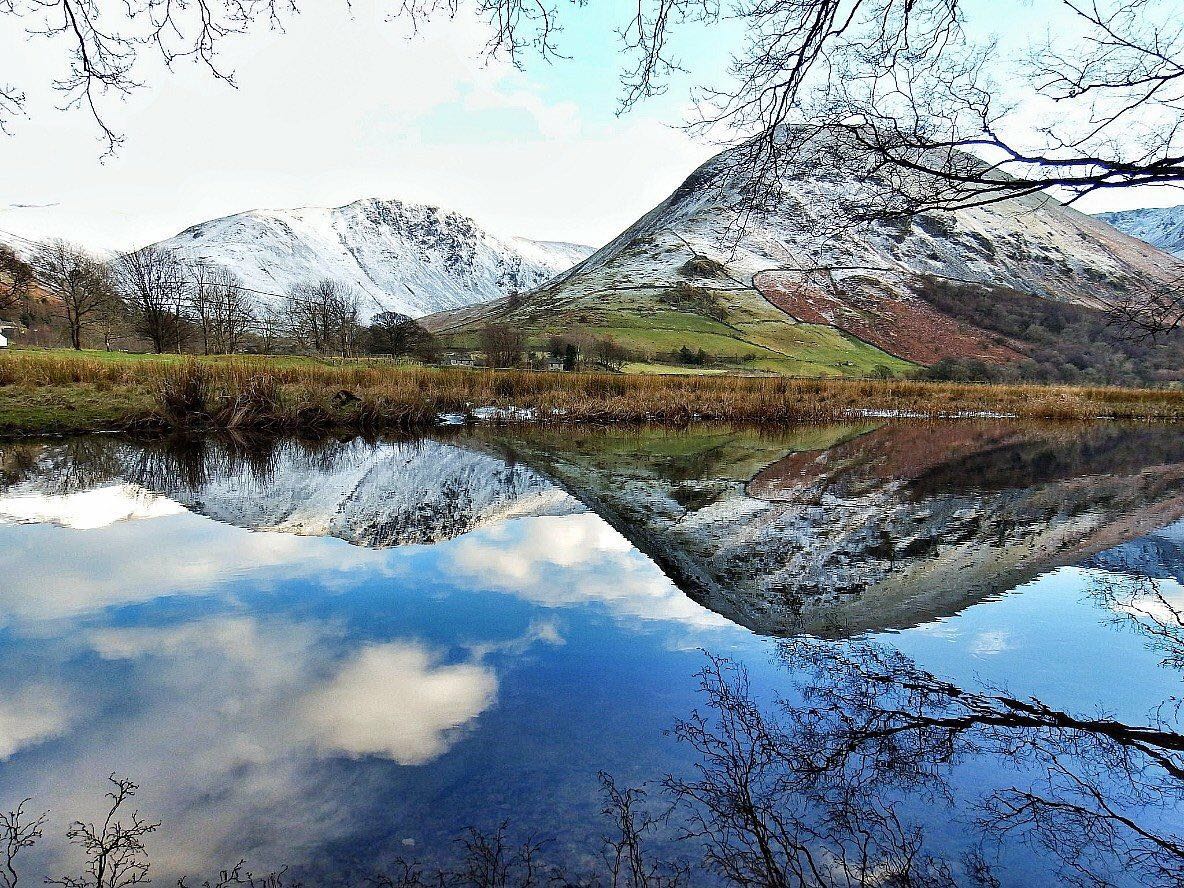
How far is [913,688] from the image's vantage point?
11.2 feet

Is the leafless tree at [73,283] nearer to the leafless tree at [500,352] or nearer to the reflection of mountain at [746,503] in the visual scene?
the leafless tree at [500,352]

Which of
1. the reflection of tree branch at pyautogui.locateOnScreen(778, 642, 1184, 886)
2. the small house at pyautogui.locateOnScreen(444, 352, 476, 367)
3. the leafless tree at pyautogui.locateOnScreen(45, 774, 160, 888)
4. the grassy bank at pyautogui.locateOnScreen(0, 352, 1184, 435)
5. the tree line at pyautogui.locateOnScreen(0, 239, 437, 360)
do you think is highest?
the tree line at pyautogui.locateOnScreen(0, 239, 437, 360)

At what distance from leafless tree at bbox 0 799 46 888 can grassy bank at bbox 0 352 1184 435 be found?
576 inches

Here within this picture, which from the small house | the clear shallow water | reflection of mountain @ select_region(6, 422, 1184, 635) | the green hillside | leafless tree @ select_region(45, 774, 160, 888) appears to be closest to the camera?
leafless tree @ select_region(45, 774, 160, 888)

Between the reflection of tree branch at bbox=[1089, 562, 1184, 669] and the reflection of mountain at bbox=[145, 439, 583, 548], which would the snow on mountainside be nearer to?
the reflection of mountain at bbox=[145, 439, 583, 548]

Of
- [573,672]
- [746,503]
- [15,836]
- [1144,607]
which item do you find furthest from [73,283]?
[1144,607]

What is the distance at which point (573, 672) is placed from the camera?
140 inches

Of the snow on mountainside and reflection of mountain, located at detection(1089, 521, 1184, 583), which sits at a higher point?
the snow on mountainside

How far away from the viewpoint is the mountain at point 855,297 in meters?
72.4

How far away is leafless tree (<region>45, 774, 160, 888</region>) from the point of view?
201 centimetres

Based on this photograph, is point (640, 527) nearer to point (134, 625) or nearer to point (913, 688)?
point (913, 688)

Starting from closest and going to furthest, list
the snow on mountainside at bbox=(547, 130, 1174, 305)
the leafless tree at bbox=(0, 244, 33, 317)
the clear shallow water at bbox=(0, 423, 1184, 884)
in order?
the clear shallow water at bbox=(0, 423, 1184, 884) → the leafless tree at bbox=(0, 244, 33, 317) → the snow on mountainside at bbox=(547, 130, 1174, 305)

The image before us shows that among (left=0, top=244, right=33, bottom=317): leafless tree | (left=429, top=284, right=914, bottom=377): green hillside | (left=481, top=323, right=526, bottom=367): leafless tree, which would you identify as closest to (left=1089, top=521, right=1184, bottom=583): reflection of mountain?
(left=0, top=244, right=33, bottom=317): leafless tree

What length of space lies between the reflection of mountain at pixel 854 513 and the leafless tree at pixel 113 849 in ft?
11.3
